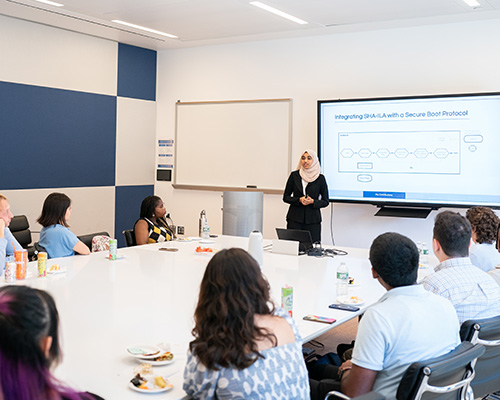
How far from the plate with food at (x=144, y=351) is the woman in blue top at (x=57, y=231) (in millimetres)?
2193

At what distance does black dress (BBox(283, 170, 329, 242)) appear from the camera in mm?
6012

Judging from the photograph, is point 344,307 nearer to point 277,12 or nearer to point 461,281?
point 461,281

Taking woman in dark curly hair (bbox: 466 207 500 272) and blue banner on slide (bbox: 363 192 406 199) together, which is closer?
woman in dark curly hair (bbox: 466 207 500 272)

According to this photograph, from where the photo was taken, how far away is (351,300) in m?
3.16

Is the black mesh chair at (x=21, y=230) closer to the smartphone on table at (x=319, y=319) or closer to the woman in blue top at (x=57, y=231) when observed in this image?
the woman in blue top at (x=57, y=231)

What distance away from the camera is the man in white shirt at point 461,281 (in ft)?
8.79

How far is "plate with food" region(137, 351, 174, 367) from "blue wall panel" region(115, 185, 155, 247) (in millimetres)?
5779

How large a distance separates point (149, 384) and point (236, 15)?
4.82 metres

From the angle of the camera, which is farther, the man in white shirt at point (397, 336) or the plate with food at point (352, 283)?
the plate with food at point (352, 283)

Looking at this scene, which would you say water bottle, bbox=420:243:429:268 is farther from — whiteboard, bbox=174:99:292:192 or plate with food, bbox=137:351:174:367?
whiteboard, bbox=174:99:292:192

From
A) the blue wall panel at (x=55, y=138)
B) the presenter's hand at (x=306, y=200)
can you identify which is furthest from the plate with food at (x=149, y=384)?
Answer: the blue wall panel at (x=55, y=138)

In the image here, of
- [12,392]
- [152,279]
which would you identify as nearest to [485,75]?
[152,279]

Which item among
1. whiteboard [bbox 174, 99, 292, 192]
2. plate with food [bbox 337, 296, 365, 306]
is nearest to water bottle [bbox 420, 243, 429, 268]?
plate with food [bbox 337, 296, 365, 306]

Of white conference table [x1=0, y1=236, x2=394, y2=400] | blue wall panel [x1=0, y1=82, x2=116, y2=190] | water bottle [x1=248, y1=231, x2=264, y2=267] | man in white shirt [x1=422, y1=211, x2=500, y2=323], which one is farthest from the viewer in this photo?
blue wall panel [x1=0, y1=82, x2=116, y2=190]
